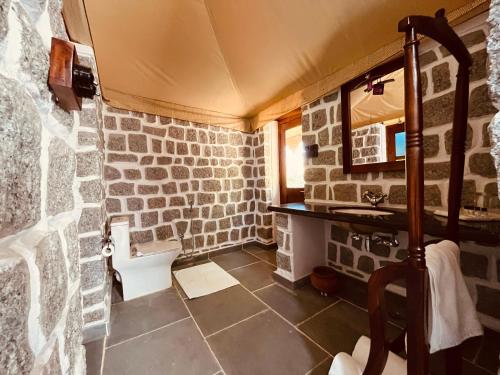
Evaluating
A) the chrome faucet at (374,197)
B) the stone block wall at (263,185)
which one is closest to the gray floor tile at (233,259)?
the stone block wall at (263,185)

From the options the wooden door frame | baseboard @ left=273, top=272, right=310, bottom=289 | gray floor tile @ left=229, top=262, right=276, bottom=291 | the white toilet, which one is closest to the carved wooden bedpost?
baseboard @ left=273, top=272, right=310, bottom=289

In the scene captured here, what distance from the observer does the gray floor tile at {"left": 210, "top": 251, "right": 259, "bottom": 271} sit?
242 cm

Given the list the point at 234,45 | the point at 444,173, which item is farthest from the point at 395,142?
the point at 234,45

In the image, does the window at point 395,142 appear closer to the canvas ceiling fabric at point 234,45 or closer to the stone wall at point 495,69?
the canvas ceiling fabric at point 234,45

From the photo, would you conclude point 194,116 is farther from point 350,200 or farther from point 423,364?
point 423,364

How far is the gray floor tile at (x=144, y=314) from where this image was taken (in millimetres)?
1401

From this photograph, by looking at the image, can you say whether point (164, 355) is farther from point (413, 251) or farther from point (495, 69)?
point (495, 69)

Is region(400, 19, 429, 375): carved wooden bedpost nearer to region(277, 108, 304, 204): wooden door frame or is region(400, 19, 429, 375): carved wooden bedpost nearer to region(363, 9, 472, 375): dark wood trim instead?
region(363, 9, 472, 375): dark wood trim

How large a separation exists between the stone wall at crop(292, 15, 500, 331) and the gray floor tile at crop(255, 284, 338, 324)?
0.36 meters

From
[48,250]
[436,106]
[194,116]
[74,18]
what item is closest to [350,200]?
[436,106]

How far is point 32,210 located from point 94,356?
136 cm

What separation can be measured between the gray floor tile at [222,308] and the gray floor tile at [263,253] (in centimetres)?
71

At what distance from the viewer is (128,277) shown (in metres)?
1.79

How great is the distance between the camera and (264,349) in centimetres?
120
